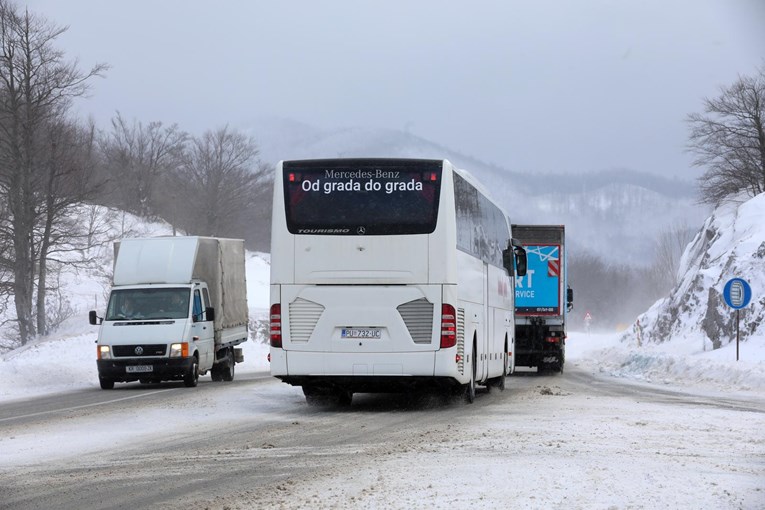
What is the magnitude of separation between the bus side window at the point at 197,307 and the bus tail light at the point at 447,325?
10279 mm

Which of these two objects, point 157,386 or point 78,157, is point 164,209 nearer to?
point 78,157

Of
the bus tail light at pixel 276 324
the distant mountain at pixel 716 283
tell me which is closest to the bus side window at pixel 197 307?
the bus tail light at pixel 276 324

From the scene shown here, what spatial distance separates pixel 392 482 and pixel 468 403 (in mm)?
9861

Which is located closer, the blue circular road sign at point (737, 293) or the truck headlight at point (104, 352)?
the truck headlight at point (104, 352)

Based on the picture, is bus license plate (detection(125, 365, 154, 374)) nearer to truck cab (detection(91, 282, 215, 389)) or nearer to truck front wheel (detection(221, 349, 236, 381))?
truck cab (detection(91, 282, 215, 389))

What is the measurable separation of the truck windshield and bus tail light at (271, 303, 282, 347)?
28.5 feet

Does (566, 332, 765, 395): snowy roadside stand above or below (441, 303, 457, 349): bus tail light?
below

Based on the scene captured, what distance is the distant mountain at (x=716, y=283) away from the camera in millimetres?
38562

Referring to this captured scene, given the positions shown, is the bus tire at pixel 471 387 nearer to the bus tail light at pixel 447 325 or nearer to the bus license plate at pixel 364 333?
the bus tail light at pixel 447 325

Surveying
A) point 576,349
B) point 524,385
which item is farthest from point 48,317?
point 524,385

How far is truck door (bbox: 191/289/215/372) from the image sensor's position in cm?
2531

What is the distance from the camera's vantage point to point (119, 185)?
93.9 meters

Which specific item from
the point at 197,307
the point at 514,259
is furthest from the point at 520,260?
the point at 197,307

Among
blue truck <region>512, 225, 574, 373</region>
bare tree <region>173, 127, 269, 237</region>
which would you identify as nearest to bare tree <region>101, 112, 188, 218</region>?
bare tree <region>173, 127, 269, 237</region>
